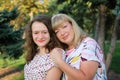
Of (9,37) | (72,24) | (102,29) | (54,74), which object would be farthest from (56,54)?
(9,37)

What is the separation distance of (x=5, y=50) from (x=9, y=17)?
1.30m

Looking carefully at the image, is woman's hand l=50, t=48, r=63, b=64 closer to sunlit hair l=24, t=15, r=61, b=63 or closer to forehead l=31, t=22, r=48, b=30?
sunlit hair l=24, t=15, r=61, b=63

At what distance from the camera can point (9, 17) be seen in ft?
43.3

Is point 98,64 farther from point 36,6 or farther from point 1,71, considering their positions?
point 36,6

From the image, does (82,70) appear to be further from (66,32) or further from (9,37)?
(9,37)

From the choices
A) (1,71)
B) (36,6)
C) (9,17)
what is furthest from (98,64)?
(36,6)

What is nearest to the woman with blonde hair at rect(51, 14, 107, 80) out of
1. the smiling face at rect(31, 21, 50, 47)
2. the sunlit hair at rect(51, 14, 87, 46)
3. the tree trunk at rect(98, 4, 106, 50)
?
the sunlit hair at rect(51, 14, 87, 46)

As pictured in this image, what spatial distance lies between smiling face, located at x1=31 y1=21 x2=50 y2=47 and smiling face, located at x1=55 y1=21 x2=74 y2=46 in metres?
0.12

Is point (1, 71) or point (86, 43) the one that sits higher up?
point (86, 43)

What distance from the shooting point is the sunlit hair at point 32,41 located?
3.15 m

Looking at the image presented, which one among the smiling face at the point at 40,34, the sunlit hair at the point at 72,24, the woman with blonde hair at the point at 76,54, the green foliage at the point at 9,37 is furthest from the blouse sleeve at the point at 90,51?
the green foliage at the point at 9,37

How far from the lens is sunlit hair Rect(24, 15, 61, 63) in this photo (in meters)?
3.15

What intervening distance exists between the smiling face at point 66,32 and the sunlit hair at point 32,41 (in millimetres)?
82

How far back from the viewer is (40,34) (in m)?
3.15
